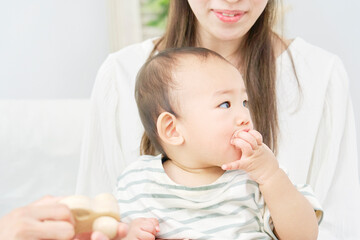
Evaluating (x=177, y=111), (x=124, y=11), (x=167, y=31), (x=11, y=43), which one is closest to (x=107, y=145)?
(x=167, y=31)

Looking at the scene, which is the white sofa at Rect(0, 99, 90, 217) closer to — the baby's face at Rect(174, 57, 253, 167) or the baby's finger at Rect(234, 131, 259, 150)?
Result: the baby's face at Rect(174, 57, 253, 167)

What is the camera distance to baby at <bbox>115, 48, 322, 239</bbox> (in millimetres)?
1203

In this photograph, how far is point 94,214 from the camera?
0.94m

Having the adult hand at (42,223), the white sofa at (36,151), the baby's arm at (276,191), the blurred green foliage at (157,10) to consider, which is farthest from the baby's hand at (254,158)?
the blurred green foliage at (157,10)

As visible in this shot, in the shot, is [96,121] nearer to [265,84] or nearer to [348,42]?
[265,84]

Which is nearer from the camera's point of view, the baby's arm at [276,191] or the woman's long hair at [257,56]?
the baby's arm at [276,191]

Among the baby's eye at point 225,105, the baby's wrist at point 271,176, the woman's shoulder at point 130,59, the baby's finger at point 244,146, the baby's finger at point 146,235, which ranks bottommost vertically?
the baby's finger at point 146,235

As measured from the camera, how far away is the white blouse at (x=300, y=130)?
1.78m

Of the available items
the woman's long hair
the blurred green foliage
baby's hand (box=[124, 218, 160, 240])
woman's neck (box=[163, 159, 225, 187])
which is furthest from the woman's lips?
the blurred green foliage

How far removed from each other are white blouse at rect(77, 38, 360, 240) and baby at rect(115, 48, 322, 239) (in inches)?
20.0

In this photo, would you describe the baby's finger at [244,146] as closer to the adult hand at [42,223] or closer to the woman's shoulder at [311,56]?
the adult hand at [42,223]

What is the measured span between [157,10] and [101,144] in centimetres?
169

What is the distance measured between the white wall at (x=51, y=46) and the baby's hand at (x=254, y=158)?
6.85 ft

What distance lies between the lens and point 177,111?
1262 mm
